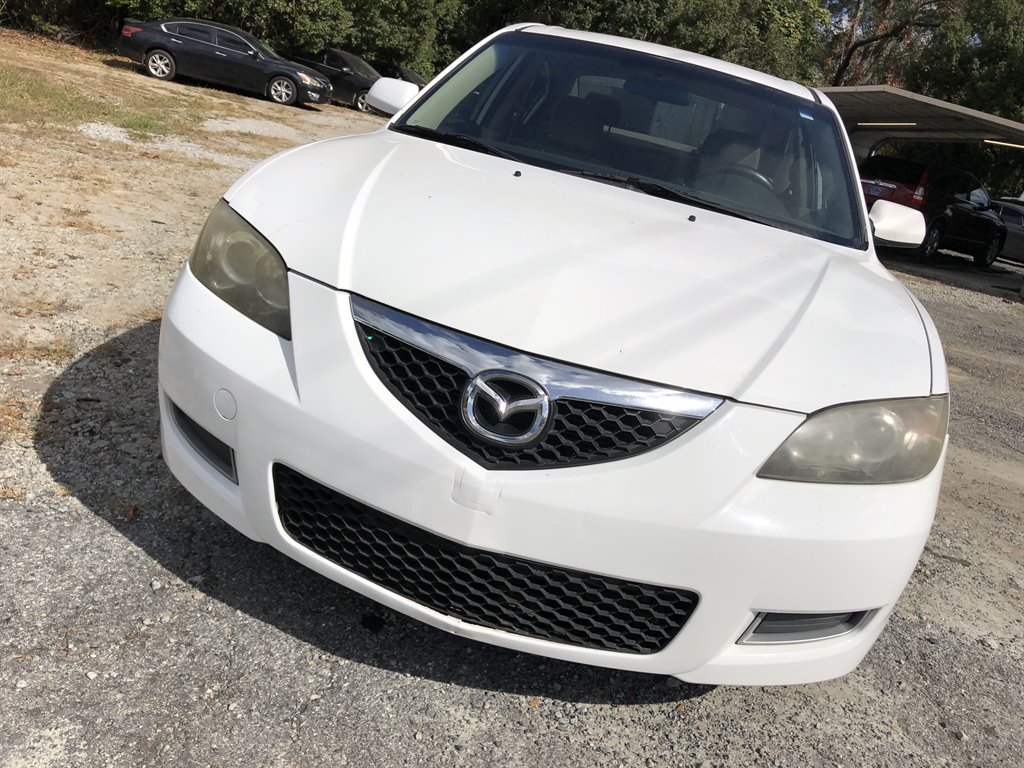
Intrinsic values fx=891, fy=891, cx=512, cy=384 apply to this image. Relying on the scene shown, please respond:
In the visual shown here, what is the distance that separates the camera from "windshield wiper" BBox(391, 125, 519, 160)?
9.70 feet

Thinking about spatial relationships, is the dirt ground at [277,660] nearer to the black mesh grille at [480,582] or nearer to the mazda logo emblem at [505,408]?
the black mesh grille at [480,582]

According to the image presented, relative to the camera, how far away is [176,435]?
2.23 meters

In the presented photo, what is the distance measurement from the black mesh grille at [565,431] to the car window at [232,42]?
59.1 ft

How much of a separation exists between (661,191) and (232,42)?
1722 centimetres

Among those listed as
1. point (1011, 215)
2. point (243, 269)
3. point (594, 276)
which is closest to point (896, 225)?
point (594, 276)

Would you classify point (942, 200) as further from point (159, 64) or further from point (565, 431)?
point (565, 431)

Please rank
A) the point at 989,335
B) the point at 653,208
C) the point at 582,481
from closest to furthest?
the point at 582,481 < the point at 653,208 < the point at 989,335

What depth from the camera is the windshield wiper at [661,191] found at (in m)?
2.87

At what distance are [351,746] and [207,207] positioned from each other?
5762mm

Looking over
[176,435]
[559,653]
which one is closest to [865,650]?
[559,653]

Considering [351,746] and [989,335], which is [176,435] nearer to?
[351,746]

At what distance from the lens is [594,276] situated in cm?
209

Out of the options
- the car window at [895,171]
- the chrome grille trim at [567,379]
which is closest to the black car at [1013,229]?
the car window at [895,171]

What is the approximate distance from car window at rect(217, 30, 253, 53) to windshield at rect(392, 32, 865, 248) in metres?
16.1
